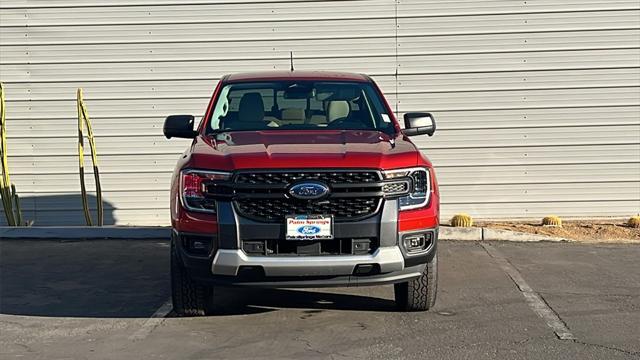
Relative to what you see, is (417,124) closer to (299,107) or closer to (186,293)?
(299,107)

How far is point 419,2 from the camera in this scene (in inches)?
441

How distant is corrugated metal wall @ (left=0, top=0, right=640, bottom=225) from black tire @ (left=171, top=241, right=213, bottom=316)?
5238 millimetres

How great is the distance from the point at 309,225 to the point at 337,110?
1842 mm

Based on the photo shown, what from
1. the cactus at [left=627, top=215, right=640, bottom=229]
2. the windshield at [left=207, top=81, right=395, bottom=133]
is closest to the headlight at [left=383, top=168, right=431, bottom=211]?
the windshield at [left=207, top=81, right=395, bottom=133]

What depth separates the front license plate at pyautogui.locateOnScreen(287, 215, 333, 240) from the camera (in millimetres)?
5637

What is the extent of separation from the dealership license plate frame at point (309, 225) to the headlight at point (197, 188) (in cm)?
52

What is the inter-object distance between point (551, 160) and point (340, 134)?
5.40 m

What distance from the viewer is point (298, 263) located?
5617 millimetres

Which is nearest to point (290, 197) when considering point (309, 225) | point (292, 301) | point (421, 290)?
point (309, 225)

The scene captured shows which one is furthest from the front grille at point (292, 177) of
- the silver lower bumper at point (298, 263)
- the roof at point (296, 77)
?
the roof at point (296, 77)

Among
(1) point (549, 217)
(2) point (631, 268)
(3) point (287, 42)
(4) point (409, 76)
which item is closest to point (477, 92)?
(4) point (409, 76)

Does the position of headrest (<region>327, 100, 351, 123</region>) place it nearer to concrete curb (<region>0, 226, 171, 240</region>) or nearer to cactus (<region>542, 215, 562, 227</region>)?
concrete curb (<region>0, 226, 171, 240</region>)

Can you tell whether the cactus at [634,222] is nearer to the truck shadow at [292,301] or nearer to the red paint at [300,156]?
the truck shadow at [292,301]

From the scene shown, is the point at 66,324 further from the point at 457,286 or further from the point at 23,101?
the point at 23,101
